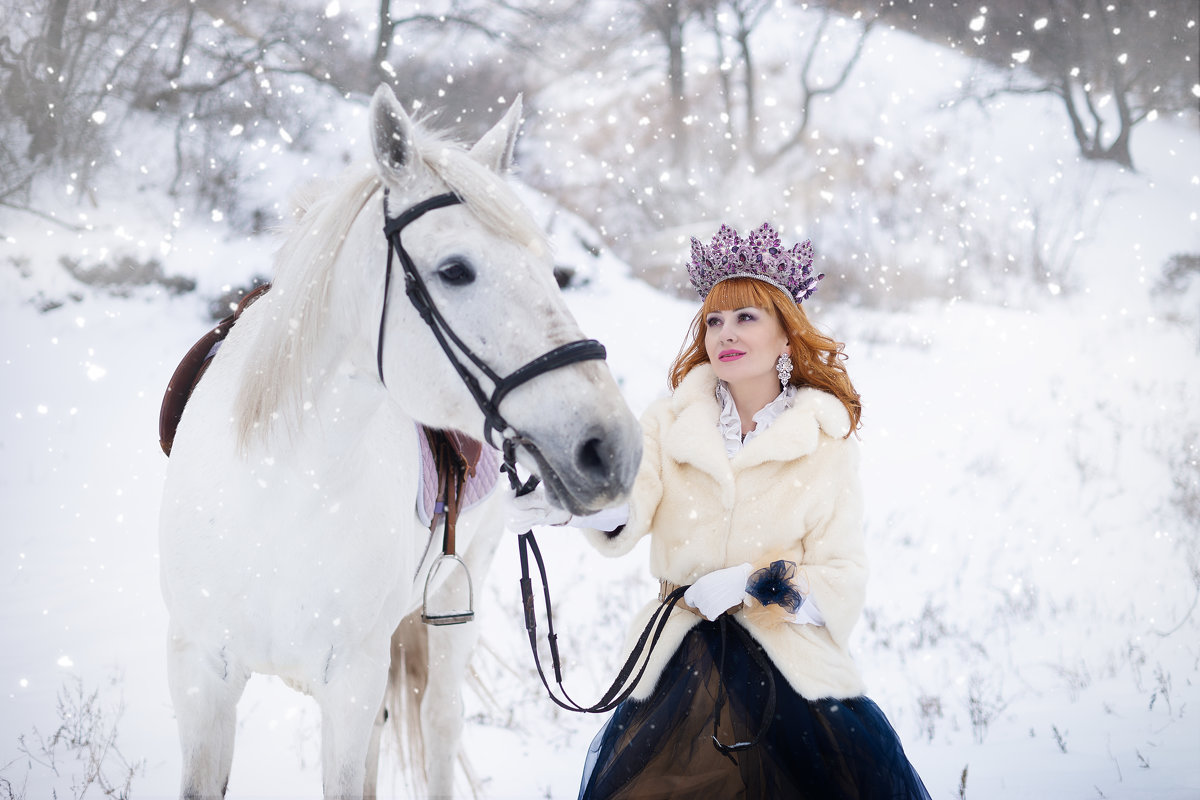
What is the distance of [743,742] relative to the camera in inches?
60.0

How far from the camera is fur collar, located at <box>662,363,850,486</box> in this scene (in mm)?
1698

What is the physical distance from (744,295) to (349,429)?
1030mm

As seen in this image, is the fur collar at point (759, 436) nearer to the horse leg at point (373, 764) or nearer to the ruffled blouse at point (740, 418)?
the ruffled blouse at point (740, 418)

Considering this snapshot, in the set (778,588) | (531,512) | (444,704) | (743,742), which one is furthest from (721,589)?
(444,704)

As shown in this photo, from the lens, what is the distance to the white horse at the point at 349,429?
1293 mm

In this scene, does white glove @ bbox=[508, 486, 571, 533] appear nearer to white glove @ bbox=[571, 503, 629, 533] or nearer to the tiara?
white glove @ bbox=[571, 503, 629, 533]

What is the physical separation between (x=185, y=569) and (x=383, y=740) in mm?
1576

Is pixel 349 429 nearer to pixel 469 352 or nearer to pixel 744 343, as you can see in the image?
pixel 469 352

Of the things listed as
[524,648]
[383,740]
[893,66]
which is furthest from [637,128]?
[383,740]

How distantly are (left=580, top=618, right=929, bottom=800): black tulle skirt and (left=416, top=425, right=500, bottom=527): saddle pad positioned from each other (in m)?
0.74

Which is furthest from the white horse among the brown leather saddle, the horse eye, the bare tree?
the bare tree

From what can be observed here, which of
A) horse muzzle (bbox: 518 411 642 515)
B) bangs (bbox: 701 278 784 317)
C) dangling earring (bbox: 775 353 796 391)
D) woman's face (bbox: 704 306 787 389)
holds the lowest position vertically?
horse muzzle (bbox: 518 411 642 515)

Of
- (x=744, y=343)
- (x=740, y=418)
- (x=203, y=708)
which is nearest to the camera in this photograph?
A: (x=203, y=708)

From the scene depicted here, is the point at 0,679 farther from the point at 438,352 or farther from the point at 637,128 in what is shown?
the point at 637,128
